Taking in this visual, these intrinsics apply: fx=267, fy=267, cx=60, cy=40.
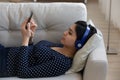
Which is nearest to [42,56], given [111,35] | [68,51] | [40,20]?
[68,51]

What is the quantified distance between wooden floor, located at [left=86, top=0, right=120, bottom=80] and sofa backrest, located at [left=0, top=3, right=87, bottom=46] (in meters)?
0.81

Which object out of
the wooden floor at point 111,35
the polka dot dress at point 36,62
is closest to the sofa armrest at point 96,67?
the polka dot dress at point 36,62

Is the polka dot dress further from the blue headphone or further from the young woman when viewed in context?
the blue headphone

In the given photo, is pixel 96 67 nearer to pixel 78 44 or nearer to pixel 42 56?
pixel 78 44

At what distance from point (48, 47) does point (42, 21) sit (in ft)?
0.84

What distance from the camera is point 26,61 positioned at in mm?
1777

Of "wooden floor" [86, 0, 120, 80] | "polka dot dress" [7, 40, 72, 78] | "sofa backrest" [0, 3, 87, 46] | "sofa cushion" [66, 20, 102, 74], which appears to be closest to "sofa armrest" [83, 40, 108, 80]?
"sofa cushion" [66, 20, 102, 74]

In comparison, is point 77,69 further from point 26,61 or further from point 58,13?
point 58,13

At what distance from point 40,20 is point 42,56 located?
361mm

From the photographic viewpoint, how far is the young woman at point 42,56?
69.1 inches

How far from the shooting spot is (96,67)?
5.46 feet

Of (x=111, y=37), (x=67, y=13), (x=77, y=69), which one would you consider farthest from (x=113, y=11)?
(x=77, y=69)

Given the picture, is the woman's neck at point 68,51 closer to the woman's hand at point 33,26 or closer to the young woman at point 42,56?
the young woman at point 42,56

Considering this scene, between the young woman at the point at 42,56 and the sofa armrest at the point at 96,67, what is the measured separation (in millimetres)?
142
